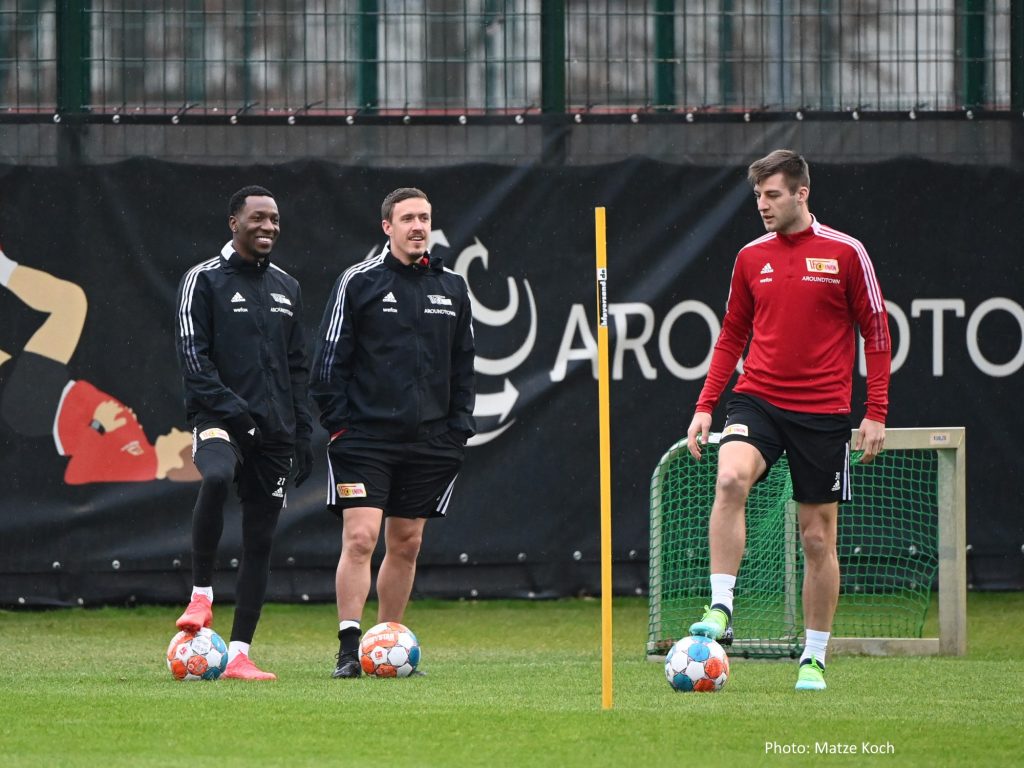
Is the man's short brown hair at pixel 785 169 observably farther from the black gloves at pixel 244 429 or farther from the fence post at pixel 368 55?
the fence post at pixel 368 55

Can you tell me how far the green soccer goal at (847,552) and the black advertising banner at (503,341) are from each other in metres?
0.64

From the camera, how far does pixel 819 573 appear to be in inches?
280

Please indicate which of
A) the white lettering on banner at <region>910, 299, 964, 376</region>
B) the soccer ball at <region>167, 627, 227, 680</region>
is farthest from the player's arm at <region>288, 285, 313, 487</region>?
the white lettering on banner at <region>910, 299, 964, 376</region>

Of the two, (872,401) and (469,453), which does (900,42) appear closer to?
(469,453)

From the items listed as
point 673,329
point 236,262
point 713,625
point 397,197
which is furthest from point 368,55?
point 713,625

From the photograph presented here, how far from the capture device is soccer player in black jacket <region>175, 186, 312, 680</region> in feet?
24.2

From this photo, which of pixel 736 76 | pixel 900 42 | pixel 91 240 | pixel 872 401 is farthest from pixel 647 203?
pixel 872 401

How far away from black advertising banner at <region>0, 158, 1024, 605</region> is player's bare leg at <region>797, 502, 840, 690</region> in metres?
3.74

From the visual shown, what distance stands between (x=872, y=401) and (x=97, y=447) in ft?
17.1

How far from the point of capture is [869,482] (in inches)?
411

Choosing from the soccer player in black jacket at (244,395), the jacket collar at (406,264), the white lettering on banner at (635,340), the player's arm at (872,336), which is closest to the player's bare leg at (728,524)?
the player's arm at (872,336)

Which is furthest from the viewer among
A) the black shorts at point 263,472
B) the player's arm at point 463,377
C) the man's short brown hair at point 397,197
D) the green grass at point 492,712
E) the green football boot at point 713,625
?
the player's arm at point 463,377

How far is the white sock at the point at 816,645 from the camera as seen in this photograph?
23.0 ft

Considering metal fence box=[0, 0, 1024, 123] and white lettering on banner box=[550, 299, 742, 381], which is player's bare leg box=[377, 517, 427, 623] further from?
metal fence box=[0, 0, 1024, 123]
